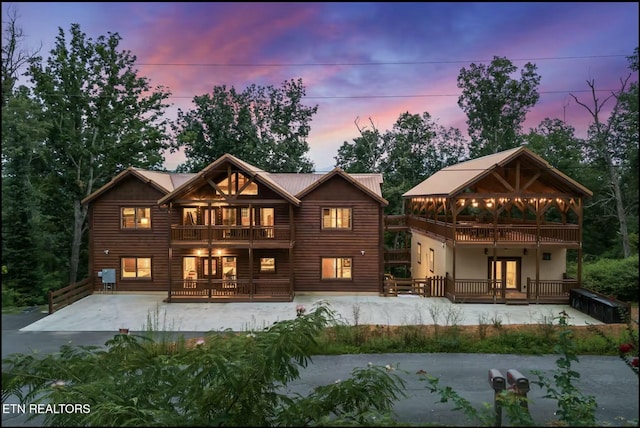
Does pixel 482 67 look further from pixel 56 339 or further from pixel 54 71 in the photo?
pixel 56 339

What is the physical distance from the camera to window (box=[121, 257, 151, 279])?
12.9 m

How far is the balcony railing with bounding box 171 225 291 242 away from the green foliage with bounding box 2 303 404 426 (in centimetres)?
989

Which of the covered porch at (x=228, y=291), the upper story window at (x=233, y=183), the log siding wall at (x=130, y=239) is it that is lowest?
the covered porch at (x=228, y=291)

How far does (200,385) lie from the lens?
1.97 meters

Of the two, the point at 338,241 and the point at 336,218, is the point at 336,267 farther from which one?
the point at 336,218

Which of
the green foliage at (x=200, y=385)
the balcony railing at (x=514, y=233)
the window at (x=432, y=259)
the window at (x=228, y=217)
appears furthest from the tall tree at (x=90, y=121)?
the window at (x=432, y=259)

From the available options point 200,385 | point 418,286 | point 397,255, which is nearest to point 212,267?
point 418,286

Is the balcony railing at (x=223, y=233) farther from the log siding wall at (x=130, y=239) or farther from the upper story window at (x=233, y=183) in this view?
the upper story window at (x=233, y=183)

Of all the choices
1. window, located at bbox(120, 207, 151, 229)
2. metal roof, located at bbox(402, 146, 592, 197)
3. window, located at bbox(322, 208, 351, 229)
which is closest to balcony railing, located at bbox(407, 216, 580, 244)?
window, located at bbox(322, 208, 351, 229)

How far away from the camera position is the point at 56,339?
5.78 m

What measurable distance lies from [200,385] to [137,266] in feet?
41.5

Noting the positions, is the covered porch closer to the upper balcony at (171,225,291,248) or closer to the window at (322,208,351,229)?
the upper balcony at (171,225,291,248)

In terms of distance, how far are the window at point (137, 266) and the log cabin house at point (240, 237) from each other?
0.11ft

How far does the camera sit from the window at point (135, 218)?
1274 centimetres
